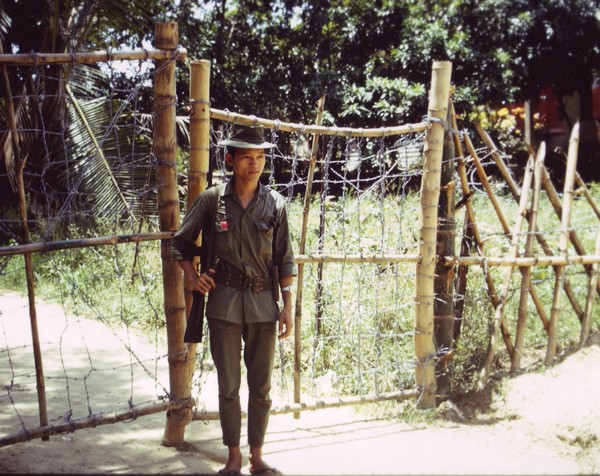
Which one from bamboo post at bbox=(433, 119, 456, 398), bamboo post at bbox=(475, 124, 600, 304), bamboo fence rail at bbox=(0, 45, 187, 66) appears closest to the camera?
bamboo fence rail at bbox=(0, 45, 187, 66)

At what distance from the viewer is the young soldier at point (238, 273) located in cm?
298

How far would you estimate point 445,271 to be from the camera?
4367mm

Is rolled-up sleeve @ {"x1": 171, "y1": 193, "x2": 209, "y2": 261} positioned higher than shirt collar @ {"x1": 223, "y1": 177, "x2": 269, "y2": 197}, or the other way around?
shirt collar @ {"x1": 223, "y1": 177, "x2": 269, "y2": 197}

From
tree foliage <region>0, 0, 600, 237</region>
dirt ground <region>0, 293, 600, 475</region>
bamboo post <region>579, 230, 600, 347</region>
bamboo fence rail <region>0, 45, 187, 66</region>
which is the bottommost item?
dirt ground <region>0, 293, 600, 475</region>

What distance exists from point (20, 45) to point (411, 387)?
326 inches

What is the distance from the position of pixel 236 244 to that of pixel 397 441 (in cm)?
167

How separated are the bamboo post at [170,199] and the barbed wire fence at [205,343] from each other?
0.07m

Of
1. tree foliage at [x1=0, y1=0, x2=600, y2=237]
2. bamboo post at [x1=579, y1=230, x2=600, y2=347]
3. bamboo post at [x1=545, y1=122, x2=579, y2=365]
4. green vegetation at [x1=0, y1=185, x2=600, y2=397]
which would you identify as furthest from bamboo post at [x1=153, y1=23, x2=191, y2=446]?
tree foliage at [x1=0, y1=0, x2=600, y2=237]

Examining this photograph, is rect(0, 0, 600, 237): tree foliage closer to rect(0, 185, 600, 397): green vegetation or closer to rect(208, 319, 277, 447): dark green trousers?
rect(0, 185, 600, 397): green vegetation

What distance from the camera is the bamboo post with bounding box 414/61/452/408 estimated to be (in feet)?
13.4

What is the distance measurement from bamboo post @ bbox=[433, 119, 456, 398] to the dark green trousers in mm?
1677

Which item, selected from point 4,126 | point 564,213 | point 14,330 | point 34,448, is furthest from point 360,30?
point 34,448

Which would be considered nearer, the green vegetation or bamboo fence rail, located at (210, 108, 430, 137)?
bamboo fence rail, located at (210, 108, 430, 137)

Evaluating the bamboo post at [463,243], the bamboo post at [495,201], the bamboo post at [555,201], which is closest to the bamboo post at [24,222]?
the bamboo post at [463,243]
